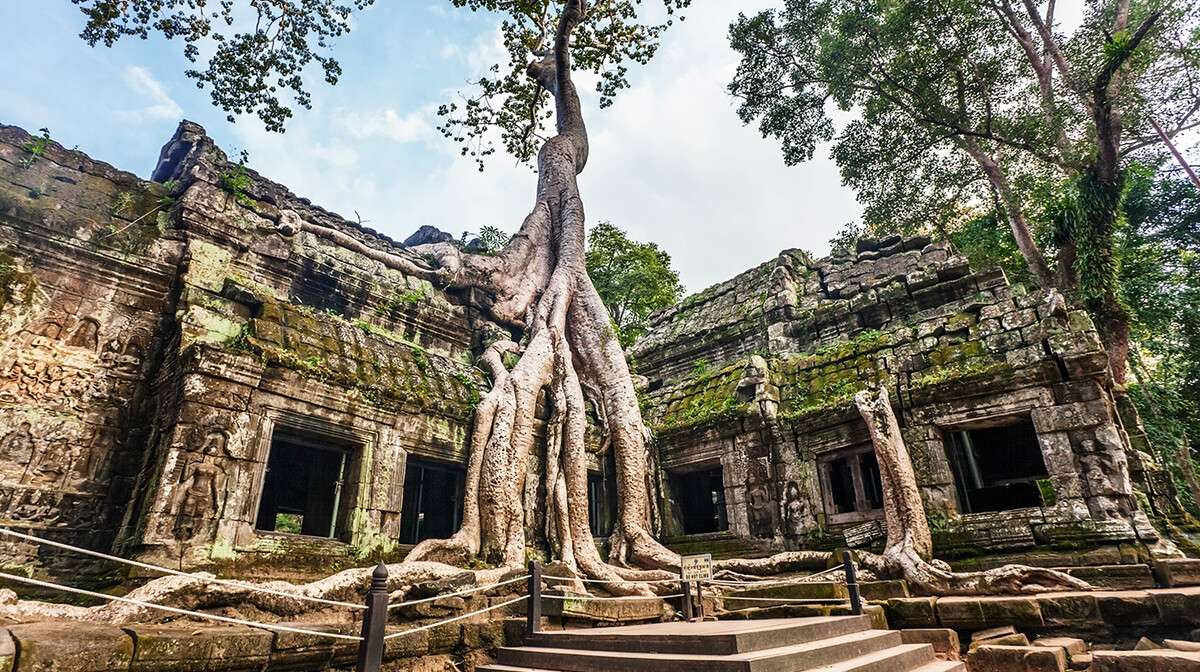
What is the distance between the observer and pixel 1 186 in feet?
19.6

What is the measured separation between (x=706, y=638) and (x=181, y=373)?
523cm

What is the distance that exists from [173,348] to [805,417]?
7.77m

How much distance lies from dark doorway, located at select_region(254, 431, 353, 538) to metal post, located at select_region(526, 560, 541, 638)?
257 cm

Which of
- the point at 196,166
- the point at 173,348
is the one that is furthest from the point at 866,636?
the point at 196,166

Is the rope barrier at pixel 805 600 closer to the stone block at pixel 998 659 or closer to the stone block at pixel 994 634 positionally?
the stone block at pixel 994 634

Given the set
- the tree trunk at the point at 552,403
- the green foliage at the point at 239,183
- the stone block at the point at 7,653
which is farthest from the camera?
the green foliage at the point at 239,183

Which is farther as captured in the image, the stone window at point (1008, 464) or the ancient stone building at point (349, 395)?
the stone window at point (1008, 464)

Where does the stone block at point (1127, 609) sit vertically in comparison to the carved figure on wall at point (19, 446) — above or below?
below

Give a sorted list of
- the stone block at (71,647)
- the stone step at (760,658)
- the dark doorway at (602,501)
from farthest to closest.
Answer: the dark doorway at (602,501) < the stone step at (760,658) < the stone block at (71,647)

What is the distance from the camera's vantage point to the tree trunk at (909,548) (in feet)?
17.8

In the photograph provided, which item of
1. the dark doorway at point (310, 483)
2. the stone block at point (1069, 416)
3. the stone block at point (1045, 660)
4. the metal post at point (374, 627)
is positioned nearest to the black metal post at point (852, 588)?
the stone block at point (1045, 660)

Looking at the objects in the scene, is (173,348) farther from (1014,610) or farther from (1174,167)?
(1174,167)

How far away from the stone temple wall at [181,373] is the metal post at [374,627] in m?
2.35

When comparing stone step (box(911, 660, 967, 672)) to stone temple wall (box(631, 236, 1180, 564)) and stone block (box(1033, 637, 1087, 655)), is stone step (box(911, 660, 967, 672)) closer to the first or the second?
stone block (box(1033, 637, 1087, 655))
